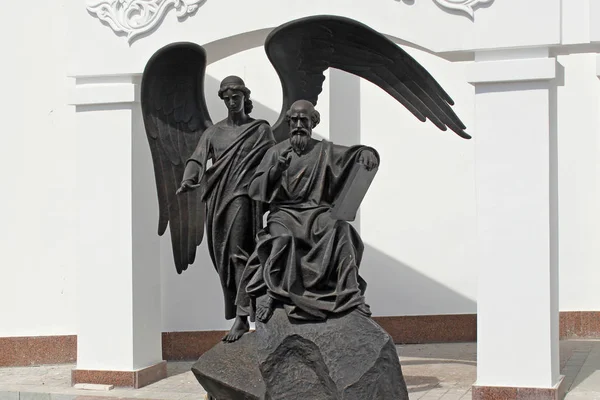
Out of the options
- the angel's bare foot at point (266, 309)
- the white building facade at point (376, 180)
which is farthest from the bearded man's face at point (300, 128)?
the white building facade at point (376, 180)

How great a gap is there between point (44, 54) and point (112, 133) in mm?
1904

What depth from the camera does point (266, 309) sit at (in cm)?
678

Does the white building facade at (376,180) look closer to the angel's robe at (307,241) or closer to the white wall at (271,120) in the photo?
the white wall at (271,120)

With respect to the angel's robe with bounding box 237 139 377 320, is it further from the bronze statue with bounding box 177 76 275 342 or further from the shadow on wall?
the shadow on wall

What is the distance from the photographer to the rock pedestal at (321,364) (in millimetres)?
6398

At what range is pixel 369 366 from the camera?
6383 millimetres

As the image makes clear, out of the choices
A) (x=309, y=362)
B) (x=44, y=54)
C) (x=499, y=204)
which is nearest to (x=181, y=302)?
(x=44, y=54)

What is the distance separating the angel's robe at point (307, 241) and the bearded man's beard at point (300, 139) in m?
0.07

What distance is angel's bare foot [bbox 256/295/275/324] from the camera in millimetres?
6773

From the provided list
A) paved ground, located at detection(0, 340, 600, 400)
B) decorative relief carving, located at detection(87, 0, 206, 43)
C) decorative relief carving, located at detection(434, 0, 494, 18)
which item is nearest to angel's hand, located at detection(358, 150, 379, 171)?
decorative relief carving, located at detection(434, 0, 494, 18)

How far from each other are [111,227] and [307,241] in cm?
317

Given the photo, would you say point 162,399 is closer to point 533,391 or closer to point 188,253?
point 188,253

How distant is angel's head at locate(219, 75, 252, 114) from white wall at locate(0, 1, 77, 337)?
3805 millimetres

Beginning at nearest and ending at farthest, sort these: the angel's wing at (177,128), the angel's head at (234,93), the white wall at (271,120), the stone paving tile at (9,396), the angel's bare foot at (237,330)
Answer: the angel's bare foot at (237,330) < the angel's head at (234,93) < the angel's wing at (177,128) < the stone paving tile at (9,396) < the white wall at (271,120)
